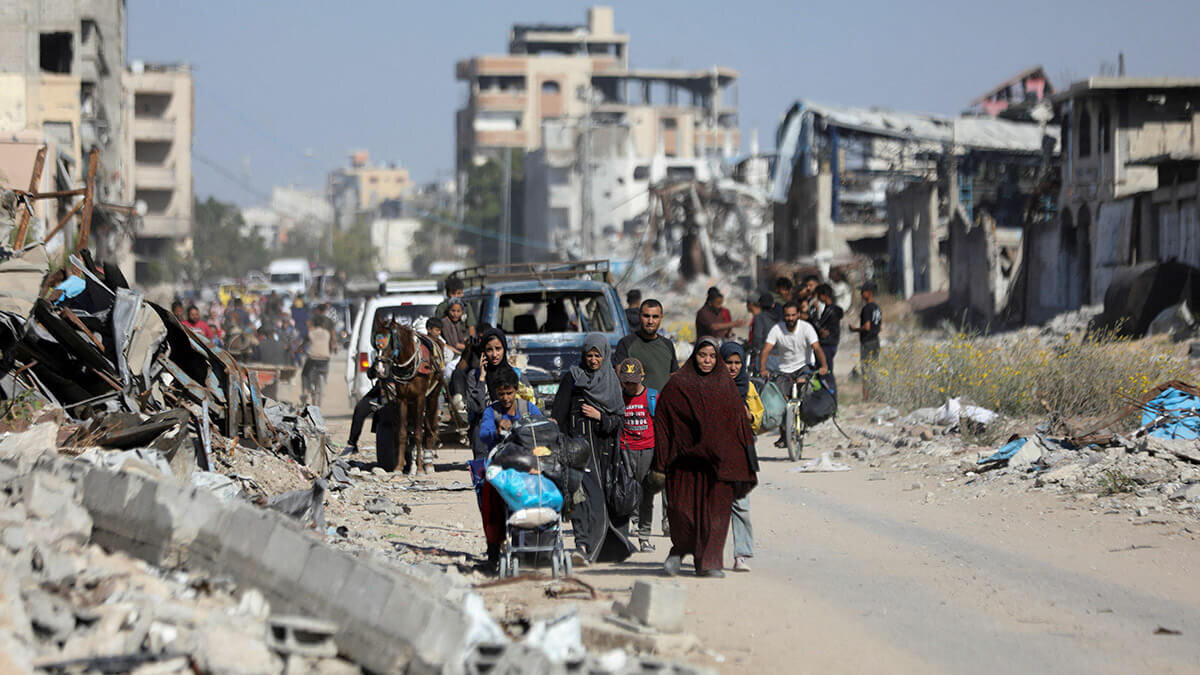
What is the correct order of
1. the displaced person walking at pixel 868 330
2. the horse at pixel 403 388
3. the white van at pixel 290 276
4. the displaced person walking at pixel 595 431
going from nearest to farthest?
1. the displaced person walking at pixel 595 431
2. the horse at pixel 403 388
3. the displaced person walking at pixel 868 330
4. the white van at pixel 290 276

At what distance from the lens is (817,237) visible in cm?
5003

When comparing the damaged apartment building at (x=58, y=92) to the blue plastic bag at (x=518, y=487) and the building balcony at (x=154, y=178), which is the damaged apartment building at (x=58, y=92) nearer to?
the building balcony at (x=154, y=178)

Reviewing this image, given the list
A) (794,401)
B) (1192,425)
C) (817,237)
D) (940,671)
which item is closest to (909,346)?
(794,401)

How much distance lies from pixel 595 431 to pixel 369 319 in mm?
10114

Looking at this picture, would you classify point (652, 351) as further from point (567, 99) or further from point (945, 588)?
→ point (567, 99)

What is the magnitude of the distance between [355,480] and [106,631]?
285 inches

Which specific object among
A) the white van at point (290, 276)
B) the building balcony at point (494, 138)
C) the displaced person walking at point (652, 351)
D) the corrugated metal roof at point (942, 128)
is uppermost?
the building balcony at point (494, 138)

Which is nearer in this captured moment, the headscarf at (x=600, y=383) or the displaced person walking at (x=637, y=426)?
the headscarf at (x=600, y=383)

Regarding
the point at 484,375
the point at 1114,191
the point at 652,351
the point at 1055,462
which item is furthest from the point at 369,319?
the point at 1114,191

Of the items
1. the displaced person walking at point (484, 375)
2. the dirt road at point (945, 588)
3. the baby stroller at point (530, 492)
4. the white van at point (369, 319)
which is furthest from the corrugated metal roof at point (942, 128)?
the baby stroller at point (530, 492)

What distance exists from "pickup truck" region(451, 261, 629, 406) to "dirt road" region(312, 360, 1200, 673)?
287cm

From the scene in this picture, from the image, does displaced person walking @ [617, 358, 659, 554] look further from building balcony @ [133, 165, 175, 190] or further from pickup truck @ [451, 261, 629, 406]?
building balcony @ [133, 165, 175, 190]

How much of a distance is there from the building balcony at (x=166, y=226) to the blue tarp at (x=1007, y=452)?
68712mm

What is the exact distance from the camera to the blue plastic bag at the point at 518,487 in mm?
8312
